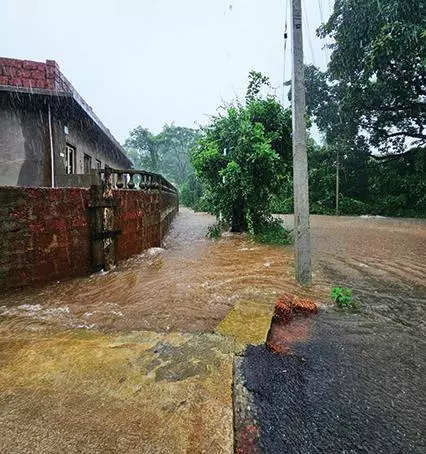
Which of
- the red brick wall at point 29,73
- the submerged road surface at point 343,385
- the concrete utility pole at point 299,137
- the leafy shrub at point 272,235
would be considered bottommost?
the submerged road surface at point 343,385

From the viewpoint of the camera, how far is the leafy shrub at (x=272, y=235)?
852 centimetres

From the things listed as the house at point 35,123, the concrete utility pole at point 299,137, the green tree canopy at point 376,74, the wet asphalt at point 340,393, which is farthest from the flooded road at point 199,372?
the green tree canopy at point 376,74

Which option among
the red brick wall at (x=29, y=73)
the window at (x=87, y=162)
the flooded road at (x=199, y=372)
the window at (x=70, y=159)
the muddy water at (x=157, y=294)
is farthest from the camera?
the window at (x=87, y=162)

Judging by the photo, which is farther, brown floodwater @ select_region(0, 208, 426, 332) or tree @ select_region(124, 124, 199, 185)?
tree @ select_region(124, 124, 199, 185)

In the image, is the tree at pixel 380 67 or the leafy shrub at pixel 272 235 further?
the tree at pixel 380 67

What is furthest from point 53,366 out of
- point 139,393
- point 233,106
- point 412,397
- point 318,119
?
point 318,119

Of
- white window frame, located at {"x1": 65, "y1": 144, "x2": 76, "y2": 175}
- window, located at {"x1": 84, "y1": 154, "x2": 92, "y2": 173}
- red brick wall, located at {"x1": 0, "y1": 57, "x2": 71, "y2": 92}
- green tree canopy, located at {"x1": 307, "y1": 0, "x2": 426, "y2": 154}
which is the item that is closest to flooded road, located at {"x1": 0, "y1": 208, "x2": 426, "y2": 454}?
red brick wall, located at {"x1": 0, "y1": 57, "x2": 71, "y2": 92}

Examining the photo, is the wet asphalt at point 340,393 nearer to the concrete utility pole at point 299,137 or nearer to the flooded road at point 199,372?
the flooded road at point 199,372

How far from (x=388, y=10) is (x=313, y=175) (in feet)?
36.8

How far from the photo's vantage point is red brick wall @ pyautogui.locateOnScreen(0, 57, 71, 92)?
8.52 metres

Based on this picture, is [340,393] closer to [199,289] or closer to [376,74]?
[199,289]

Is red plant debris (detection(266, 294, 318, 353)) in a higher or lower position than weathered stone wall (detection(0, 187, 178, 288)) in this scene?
lower

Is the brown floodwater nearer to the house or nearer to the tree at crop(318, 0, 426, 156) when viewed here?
the house

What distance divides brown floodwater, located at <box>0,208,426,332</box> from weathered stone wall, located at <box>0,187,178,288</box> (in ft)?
0.78
